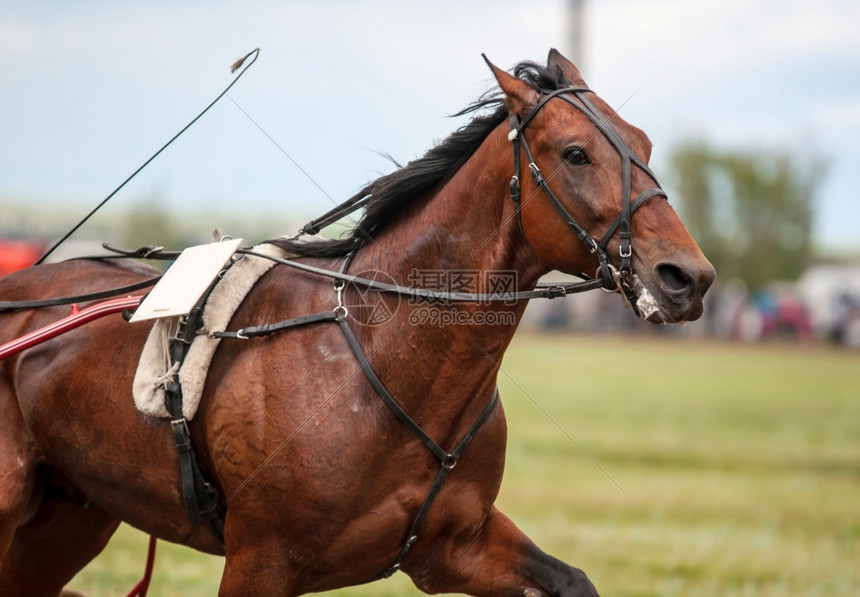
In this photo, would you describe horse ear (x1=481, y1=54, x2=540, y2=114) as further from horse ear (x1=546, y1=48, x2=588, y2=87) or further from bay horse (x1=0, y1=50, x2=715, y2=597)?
horse ear (x1=546, y1=48, x2=588, y2=87)

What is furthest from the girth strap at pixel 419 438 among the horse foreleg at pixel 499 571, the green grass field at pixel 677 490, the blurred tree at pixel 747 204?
the blurred tree at pixel 747 204

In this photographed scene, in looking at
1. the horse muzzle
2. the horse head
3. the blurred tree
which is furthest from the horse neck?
the blurred tree

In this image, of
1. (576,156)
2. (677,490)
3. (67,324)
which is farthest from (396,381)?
(677,490)

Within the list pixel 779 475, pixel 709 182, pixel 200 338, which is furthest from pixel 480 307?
pixel 709 182

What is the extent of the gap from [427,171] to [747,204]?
56176 millimetres

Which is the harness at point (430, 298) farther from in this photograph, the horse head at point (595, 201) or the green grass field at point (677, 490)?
the green grass field at point (677, 490)

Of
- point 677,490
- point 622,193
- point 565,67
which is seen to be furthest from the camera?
point 677,490

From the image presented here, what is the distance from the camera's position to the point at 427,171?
402 cm

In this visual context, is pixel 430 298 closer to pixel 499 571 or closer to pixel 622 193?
pixel 622 193

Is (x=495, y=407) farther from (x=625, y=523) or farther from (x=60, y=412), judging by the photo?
(x=625, y=523)

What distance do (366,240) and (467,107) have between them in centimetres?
69

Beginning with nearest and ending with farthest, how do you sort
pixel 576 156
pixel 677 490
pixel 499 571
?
1. pixel 576 156
2. pixel 499 571
3. pixel 677 490

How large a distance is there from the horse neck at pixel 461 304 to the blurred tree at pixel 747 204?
54.1 meters

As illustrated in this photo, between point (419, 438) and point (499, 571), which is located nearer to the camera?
point (419, 438)
